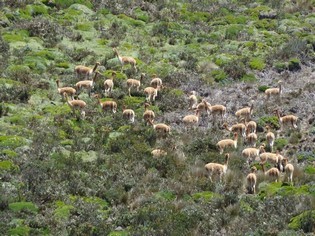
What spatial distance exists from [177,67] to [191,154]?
10.3 metres

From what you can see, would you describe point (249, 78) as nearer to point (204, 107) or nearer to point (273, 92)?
point (273, 92)

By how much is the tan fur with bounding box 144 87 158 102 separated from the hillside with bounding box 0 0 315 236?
231 millimetres

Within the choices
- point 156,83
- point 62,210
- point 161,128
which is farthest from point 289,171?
point 156,83

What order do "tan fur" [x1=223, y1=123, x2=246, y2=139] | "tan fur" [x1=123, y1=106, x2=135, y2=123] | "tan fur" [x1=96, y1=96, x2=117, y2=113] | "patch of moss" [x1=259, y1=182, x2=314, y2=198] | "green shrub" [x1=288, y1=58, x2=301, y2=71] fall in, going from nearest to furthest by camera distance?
"patch of moss" [x1=259, y1=182, x2=314, y2=198]
"tan fur" [x1=223, y1=123, x2=246, y2=139]
"tan fur" [x1=123, y1=106, x2=135, y2=123]
"tan fur" [x1=96, y1=96, x2=117, y2=113]
"green shrub" [x1=288, y1=58, x2=301, y2=71]

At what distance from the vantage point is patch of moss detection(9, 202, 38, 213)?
1878cm

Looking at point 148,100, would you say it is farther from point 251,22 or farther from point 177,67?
A: point 251,22

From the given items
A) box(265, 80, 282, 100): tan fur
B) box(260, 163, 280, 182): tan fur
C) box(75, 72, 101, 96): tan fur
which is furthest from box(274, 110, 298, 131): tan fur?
box(75, 72, 101, 96): tan fur

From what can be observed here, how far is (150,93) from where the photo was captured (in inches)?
1144

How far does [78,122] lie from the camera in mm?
25922

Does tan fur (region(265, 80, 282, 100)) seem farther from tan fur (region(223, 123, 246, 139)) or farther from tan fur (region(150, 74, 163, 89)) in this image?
tan fur (region(150, 74, 163, 89))

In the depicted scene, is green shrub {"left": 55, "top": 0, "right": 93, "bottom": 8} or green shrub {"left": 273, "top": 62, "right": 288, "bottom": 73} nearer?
green shrub {"left": 273, "top": 62, "right": 288, "bottom": 73}

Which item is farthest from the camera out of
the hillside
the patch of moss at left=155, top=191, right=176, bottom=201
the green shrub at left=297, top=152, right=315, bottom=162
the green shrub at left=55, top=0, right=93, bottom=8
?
the green shrub at left=55, top=0, right=93, bottom=8

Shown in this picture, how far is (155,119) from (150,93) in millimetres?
1895

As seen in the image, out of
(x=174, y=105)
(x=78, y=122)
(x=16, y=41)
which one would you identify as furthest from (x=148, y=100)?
(x=16, y=41)
